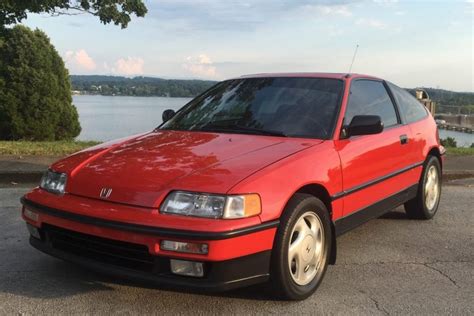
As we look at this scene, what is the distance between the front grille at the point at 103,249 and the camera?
3100mm

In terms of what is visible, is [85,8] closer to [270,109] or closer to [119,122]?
[119,122]

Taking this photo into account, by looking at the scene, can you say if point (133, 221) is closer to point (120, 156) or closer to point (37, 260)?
point (120, 156)

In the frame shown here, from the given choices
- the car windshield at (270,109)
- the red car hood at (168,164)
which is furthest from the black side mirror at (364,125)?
the red car hood at (168,164)

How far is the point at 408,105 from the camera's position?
18.3 feet

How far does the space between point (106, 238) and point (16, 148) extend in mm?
7218

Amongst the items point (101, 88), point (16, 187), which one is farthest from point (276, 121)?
point (101, 88)

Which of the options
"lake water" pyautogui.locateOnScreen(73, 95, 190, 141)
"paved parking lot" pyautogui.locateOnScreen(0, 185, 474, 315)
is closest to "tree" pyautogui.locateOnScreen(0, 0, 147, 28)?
"lake water" pyautogui.locateOnScreen(73, 95, 190, 141)

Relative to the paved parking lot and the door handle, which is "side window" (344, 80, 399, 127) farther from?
the paved parking lot

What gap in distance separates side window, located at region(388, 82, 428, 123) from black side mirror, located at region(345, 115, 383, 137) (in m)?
1.37

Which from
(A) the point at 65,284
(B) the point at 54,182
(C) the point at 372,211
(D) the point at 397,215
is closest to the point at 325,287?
(C) the point at 372,211

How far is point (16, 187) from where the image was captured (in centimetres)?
736

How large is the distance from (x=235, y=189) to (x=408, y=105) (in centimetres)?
319

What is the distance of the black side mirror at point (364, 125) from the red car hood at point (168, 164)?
39 cm

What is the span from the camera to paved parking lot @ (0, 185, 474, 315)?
3326mm
